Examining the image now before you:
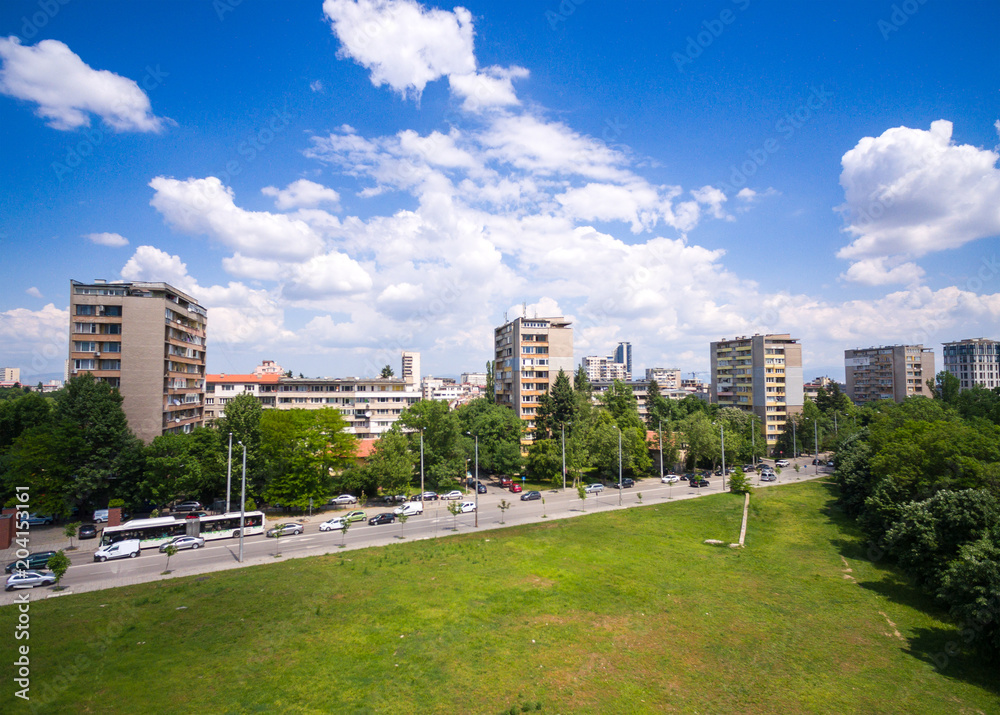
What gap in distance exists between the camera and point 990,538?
23.5m

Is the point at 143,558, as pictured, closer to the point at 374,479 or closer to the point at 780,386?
the point at 374,479

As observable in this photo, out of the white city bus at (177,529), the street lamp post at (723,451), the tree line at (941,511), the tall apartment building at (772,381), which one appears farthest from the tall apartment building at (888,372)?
the white city bus at (177,529)

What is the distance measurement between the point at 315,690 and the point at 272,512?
116 feet

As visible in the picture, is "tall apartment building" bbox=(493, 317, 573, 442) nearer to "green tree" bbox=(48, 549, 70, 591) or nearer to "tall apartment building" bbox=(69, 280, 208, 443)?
"tall apartment building" bbox=(69, 280, 208, 443)

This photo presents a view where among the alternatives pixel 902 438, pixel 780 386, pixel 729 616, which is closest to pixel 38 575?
pixel 729 616

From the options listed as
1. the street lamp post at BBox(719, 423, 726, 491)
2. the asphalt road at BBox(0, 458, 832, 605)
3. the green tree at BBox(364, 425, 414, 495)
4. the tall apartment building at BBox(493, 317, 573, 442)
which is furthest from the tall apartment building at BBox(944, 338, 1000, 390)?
the green tree at BBox(364, 425, 414, 495)

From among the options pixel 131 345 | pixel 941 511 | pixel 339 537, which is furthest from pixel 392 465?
pixel 941 511

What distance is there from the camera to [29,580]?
27.4 meters

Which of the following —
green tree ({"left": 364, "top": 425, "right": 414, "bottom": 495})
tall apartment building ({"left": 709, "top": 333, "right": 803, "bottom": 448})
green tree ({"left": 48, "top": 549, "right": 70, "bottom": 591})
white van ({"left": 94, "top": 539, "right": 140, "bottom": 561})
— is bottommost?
white van ({"left": 94, "top": 539, "right": 140, "bottom": 561})

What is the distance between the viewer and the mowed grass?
1653cm

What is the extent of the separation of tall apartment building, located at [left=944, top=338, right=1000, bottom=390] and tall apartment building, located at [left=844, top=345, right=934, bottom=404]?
14106mm

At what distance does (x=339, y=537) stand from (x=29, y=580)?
18153 mm

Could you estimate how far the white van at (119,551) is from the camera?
32916 mm

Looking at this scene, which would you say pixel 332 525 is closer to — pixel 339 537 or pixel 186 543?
pixel 339 537
